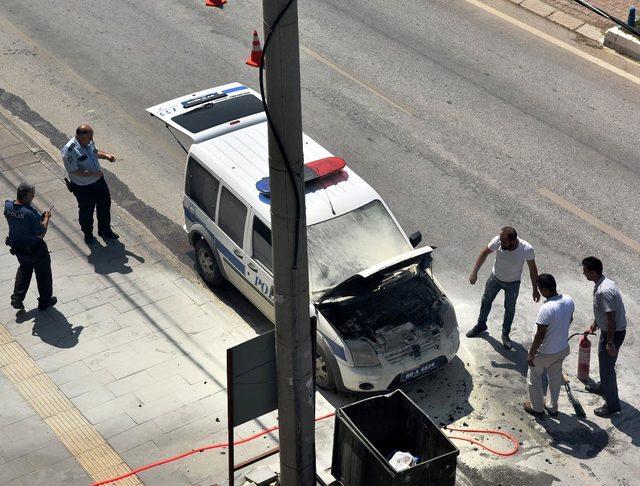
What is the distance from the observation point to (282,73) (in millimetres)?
6910

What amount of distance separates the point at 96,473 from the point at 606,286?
514cm

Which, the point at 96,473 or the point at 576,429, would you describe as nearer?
the point at 96,473

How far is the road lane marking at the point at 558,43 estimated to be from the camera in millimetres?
17359

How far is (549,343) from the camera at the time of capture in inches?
403

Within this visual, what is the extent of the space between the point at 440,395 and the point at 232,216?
2.99 m

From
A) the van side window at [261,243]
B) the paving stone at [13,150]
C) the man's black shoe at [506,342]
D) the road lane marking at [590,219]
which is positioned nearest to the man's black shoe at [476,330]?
the man's black shoe at [506,342]

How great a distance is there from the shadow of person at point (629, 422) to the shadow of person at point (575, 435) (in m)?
0.20

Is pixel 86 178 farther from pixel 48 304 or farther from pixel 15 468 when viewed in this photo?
pixel 15 468

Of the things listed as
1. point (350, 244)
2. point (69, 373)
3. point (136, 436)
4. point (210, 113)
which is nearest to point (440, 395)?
point (350, 244)

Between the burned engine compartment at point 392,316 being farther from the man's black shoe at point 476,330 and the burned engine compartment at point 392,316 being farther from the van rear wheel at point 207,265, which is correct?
the van rear wheel at point 207,265

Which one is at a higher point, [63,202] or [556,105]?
[556,105]

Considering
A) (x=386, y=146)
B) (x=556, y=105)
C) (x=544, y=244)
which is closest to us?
Result: (x=544, y=244)

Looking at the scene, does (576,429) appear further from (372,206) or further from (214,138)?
(214,138)

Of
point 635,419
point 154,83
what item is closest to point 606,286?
point 635,419
